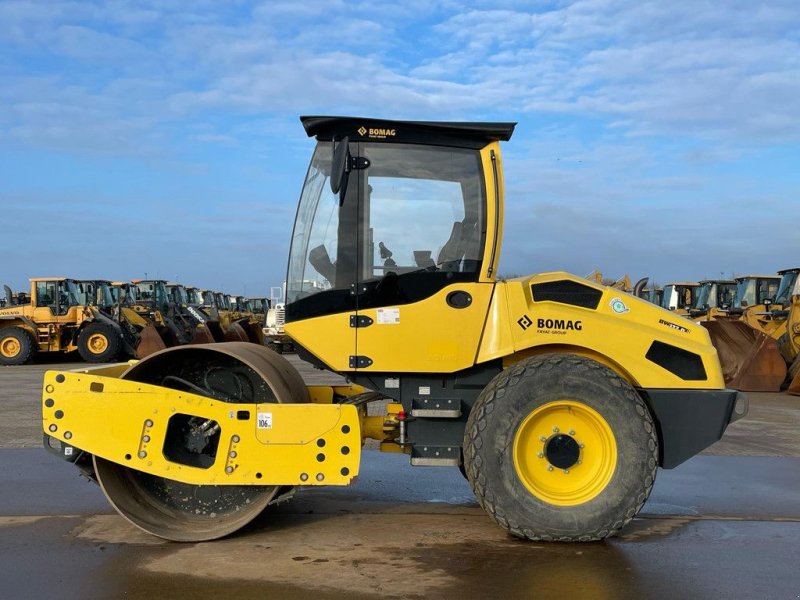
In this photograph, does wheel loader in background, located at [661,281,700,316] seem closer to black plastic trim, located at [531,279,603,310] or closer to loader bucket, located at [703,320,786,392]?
loader bucket, located at [703,320,786,392]

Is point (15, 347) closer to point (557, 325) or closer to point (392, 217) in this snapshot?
point (392, 217)

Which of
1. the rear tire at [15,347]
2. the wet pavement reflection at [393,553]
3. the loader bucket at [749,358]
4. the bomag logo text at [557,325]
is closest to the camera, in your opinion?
the wet pavement reflection at [393,553]

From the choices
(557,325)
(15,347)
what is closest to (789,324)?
(557,325)

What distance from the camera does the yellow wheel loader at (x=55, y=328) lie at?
879 inches

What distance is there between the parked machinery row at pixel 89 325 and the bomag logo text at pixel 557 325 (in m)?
16.2

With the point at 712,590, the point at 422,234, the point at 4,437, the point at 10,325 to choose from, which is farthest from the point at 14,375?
the point at 712,590

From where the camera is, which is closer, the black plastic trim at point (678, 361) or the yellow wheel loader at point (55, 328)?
the black plastic trim at point (678, 361)

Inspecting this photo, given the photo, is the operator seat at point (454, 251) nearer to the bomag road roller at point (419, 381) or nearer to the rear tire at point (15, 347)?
the bomag road roller at point (419, 381)

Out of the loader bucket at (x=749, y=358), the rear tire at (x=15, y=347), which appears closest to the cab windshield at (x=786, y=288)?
the loader bucket at (x=749, y=358)

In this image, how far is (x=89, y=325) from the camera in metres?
22.6

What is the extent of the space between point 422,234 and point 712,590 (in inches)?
106

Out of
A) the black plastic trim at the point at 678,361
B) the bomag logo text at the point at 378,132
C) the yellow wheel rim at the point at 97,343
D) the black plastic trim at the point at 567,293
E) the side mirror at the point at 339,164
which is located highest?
the bomag logo text at the point at 378,132

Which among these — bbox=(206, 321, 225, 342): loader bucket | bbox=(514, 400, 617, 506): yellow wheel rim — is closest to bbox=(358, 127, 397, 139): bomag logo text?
bbox=(514, 400, 617, 506): yellow wheel rim

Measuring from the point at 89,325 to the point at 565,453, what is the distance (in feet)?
66.3
